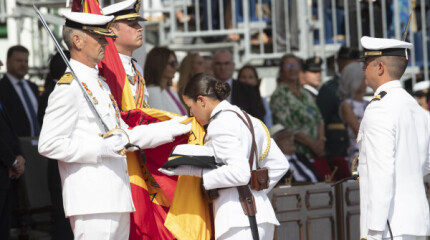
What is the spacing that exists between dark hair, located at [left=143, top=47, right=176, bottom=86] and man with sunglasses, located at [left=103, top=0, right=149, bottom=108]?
0.93 metres

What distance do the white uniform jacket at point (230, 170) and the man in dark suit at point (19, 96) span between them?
3623 mm

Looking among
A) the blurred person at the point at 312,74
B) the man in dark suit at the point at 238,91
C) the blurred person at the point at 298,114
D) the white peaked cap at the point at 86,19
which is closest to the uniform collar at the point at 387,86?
the white peaked cap at the point at 86,19

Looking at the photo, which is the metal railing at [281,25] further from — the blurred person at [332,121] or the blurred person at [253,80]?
the blurred person at [253,80]

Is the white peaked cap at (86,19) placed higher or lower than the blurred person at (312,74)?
higher

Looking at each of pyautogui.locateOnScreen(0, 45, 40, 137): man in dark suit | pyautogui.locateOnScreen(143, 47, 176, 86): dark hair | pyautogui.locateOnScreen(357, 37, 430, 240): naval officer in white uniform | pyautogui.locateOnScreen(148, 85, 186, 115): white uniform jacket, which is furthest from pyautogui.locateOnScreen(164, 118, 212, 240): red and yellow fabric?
pyautogui.locateOnScreen(0, 45, 40, 137): man in dark suit

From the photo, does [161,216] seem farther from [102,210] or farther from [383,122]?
[383,122]

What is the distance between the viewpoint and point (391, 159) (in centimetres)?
500

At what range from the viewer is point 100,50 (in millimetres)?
5145

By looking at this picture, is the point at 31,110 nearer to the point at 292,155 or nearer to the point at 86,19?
the point at 292,155

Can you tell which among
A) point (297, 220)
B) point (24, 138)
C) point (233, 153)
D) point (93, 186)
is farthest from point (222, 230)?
point (24, 138)

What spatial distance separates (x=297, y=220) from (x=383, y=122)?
2026mm

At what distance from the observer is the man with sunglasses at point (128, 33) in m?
5.81

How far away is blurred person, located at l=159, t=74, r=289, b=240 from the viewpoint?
5176mm

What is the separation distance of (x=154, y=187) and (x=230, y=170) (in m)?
0.72
